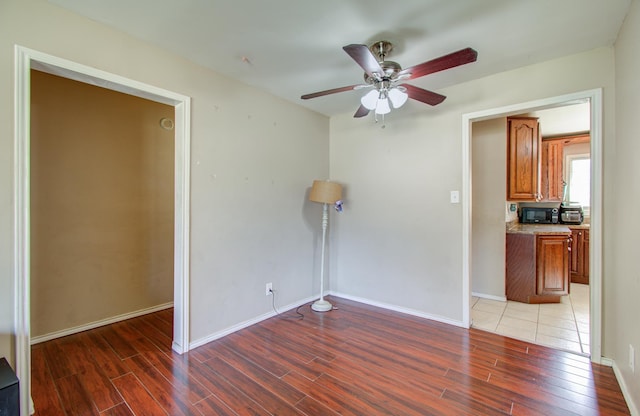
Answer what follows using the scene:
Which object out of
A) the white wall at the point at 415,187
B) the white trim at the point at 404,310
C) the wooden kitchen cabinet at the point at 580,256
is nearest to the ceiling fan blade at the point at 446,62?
the white wall at the point at 415,187

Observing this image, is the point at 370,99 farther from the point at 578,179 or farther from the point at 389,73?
the point at 578,179

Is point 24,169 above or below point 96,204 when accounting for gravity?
above

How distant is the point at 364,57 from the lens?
5.32ft

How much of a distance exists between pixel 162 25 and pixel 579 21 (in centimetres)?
264

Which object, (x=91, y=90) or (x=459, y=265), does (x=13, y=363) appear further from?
(x=459, y=265)

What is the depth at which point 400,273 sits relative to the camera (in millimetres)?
3244

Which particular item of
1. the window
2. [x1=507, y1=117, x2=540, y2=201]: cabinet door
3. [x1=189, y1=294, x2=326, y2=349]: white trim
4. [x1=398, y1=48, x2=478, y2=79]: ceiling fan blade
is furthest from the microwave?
[x1=398, y1=48, x2=478, y2=79]: ceiling fan blade

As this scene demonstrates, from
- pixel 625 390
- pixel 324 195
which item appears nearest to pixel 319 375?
pixel 324 195

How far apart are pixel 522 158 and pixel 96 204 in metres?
4.95

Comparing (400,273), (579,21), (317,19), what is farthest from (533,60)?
(400,273)

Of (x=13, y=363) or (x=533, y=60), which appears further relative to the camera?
(x=533, y=60)

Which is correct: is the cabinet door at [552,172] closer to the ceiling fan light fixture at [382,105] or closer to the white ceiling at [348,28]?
the white ceiling at [348,28]

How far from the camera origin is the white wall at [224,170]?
159 cm

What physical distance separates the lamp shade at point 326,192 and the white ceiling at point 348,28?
3.71ft
